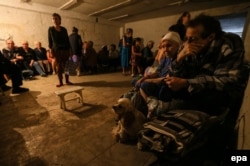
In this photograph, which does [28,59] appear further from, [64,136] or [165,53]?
[165,53]

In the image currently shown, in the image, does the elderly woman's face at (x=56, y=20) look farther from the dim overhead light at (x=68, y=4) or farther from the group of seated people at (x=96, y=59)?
the dim overhead light at (x=68, y=4)

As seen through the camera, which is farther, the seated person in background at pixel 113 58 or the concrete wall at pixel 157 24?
A: the seated person in background at pixel 113 58

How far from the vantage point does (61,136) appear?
154cm

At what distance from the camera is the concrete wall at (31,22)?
476 cm

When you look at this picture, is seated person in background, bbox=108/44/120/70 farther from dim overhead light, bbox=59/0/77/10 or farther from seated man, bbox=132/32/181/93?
seated man, bbox=132/32/181/93

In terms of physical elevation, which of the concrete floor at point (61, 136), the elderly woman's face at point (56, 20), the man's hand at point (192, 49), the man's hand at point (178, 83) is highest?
the elderly woman's face at point (56, 20)

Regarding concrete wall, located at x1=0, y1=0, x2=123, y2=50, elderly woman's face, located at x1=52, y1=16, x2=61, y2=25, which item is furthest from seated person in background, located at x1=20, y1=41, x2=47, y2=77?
elderly woman's face, located at x1=52, y1=16, x2=61, y2=25

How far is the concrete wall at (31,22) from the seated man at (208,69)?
5.95 meters

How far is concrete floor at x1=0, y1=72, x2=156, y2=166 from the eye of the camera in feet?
3.98

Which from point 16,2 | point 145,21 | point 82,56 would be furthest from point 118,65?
point 16,2

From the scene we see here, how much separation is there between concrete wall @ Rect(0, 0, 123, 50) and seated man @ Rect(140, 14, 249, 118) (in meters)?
5.95

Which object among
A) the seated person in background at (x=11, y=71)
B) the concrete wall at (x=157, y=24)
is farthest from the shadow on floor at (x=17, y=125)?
the concrete wall at (x=157, y=24)

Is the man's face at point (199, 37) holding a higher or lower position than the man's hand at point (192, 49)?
higher

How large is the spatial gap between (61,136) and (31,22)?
5.52 metres
